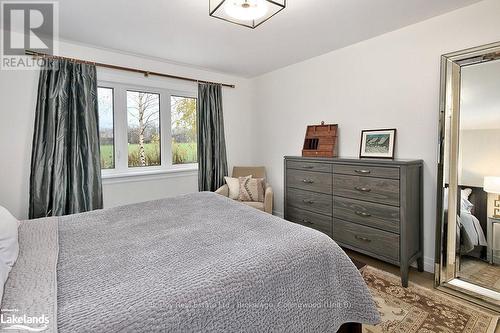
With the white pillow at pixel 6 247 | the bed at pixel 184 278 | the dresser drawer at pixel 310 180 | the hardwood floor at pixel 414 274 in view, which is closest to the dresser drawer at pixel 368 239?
the hardwood floor at pixel 414 274

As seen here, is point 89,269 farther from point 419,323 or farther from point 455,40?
point 455,40

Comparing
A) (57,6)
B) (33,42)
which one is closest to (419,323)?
(57,6)

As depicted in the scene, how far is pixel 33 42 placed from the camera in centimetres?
266

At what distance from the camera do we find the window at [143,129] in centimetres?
343

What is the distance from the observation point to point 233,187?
369 cm

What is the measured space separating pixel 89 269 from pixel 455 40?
3191 mm

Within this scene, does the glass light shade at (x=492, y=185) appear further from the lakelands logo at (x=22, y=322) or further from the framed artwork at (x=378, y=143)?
the lakelands logo at (x=22, y=322)

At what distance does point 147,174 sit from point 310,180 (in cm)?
216

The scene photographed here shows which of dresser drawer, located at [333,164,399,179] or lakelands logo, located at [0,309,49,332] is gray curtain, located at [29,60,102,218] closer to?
lakelands logo, located at [0,309,49,332]

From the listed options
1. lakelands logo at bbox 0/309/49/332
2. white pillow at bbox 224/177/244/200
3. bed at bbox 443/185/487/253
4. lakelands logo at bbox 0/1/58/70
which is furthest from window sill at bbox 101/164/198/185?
bed at bbox 443/185/487/253

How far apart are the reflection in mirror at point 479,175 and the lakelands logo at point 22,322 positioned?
2.92m

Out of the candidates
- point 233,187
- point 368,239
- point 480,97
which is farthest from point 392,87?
point 233,187

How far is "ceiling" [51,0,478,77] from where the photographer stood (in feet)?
6.99

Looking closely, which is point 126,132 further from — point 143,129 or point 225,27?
point 225,27
